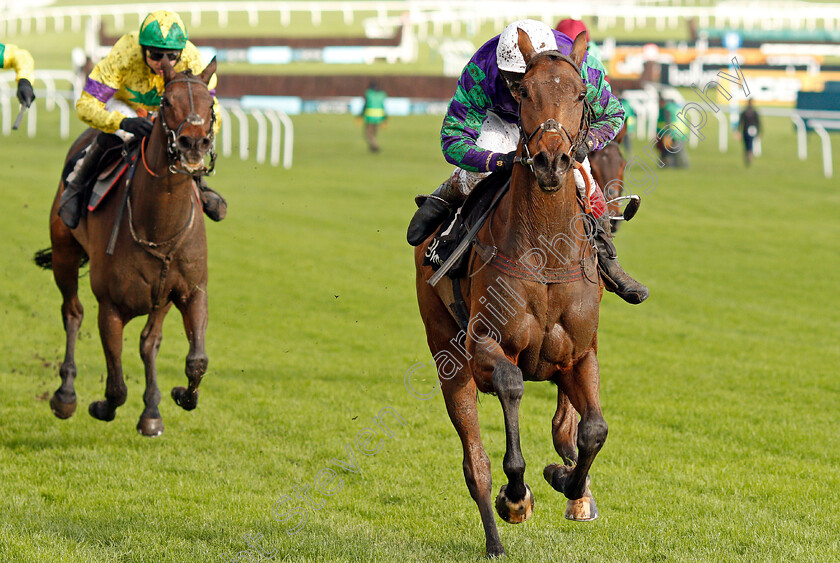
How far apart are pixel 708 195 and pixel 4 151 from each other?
14.9 m

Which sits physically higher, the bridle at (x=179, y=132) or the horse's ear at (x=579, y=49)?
the horse's ear at (x=579, y=49)

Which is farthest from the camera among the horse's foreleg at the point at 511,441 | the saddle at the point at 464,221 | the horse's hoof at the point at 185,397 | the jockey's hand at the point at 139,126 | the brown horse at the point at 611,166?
the brown horse at the point at 611,166

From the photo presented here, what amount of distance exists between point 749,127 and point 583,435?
2272 cm

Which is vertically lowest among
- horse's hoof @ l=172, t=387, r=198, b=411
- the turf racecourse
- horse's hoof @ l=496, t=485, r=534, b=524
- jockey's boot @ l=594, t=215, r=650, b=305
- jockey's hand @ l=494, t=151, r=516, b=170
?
the turf racecourse

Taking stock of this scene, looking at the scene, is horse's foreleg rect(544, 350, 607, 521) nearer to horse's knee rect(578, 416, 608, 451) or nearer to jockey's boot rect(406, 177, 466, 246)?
horse's knee rect(578, 416, 608, 451)

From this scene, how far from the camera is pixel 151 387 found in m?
7.13

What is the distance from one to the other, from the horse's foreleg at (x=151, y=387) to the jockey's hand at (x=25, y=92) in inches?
62.3

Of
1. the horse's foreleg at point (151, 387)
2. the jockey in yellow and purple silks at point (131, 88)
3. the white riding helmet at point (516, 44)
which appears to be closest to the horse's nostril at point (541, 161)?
the white riding helmet at point (516, 44)

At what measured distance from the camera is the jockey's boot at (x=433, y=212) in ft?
17.3

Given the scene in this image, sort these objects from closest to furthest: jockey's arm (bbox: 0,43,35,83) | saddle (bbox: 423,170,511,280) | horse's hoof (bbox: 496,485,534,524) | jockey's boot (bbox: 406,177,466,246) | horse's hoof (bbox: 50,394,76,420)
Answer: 1. horse's hoof (bbox: 496,485,534,524)
2. saddle (bbox: 423,170,511,280)
3. jockey's boot (bbox: 406,177,466,246)
4. jockey's arm (bbox: 0,43,35,83)
5. horse's hoof (bbox: 50,394,76,420)

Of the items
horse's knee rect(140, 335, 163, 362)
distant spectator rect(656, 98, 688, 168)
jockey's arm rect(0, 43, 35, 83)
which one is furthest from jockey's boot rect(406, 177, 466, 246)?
distant spectator rect(656, 98, 688, 168)

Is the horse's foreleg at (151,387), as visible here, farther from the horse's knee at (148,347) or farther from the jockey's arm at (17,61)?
the jockey's arm at (17,61)

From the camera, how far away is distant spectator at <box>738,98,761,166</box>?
2519 centimetres

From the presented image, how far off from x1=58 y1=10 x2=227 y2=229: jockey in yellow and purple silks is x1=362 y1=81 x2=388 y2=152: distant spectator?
1904cm
